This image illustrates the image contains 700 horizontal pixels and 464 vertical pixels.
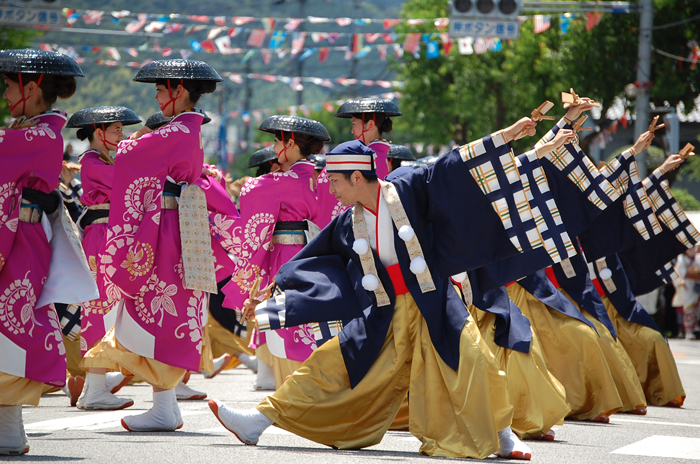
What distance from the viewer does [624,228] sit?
26.9 feet

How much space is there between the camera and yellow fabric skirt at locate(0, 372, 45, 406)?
189 inches

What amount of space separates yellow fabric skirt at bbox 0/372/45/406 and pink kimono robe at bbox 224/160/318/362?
103 inches

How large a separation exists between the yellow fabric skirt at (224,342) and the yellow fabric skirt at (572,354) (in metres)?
3.76

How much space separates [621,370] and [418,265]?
3.05 metres

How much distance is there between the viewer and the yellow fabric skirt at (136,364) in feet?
18.8

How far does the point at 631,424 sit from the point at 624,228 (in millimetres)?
1864

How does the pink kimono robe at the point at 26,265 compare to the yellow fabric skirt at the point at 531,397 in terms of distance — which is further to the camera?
the yellow fabric skirt at the point at 531,397

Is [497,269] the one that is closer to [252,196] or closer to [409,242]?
[409,242]

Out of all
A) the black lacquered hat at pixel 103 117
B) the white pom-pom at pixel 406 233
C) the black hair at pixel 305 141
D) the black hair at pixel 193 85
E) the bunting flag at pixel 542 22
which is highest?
the bunting flag at pixel 542 22

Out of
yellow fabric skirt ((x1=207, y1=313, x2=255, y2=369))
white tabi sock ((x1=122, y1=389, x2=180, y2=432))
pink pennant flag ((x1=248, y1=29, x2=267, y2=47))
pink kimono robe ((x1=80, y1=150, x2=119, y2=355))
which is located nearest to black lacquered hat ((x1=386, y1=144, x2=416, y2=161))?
yellow fabric skirt ((x1=207, y1=313, x2=255, y2=369))

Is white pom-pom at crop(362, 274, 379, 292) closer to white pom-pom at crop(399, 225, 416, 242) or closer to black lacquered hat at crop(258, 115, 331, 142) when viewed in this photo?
white pom-pom at crop(399, 225, 416, 242)

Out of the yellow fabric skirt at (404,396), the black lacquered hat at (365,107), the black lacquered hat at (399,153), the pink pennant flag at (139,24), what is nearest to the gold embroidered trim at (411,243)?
the yellow fabric skirt at (404,396)

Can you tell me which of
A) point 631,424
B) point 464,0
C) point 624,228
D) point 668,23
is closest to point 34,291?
point 631,424

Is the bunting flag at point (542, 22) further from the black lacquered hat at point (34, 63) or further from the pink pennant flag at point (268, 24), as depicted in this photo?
the black lacquered hat at point (34, 63)
